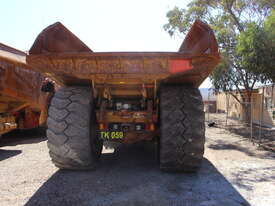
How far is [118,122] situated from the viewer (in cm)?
454

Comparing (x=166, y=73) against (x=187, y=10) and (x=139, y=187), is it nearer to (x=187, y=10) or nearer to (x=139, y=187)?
(x=139, y=187)

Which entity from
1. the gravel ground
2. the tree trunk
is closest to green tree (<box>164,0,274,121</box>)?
the tree trunk

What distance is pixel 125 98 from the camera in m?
4.99

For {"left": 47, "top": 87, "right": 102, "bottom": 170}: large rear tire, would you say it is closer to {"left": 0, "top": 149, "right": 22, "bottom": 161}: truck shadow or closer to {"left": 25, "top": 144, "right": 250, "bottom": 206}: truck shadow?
{"left": 25, "top": 144, "right": 250, "bottom": 206}: truck shadow

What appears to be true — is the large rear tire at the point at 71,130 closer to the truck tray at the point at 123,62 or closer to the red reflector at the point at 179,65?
the truck tray at the point at 123,62

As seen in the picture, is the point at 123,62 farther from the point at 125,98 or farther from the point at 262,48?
the point at 262,48

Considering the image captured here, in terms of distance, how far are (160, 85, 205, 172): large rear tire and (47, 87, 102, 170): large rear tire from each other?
129 cm

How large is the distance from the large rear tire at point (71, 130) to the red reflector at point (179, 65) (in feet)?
5.25

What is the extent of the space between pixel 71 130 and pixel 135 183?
1.38m

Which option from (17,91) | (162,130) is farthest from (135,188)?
(17,91)

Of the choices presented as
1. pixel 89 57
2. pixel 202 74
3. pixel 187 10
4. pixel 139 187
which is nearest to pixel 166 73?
pixel 202 74

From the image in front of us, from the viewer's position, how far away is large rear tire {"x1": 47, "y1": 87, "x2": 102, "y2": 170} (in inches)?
165

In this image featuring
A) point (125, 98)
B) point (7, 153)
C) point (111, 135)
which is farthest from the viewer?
point (7, 153)

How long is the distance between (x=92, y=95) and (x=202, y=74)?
1977 millimetres
